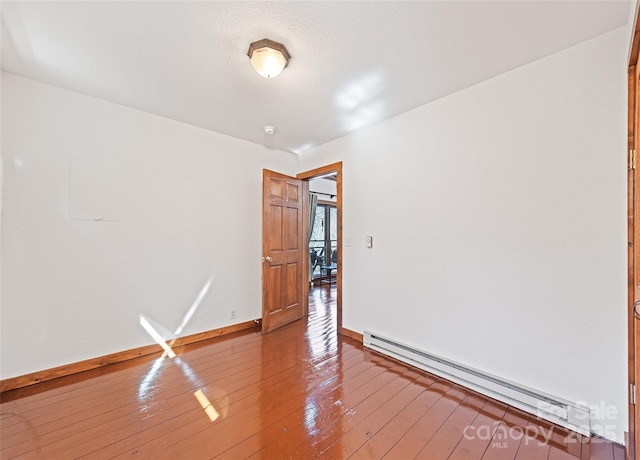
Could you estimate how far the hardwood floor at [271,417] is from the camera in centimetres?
160

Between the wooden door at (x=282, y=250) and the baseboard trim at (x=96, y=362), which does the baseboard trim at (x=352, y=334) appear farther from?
the baseboard trim at (x=96, y=362)

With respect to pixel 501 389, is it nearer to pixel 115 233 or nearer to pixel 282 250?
pixel 282 250

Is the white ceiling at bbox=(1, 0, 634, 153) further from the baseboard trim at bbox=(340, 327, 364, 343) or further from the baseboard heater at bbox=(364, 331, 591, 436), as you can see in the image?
the baseboard trim at bbox=(340, 327, 364, 343)

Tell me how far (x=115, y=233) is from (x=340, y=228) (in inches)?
97.7

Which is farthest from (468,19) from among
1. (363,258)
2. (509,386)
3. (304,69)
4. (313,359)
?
(313,359)

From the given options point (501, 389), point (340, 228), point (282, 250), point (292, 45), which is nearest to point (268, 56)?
point (292, 45)

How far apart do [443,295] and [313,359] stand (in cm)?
143

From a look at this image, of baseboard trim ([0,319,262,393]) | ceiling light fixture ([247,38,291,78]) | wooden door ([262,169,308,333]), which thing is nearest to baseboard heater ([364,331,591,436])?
wooden door ([262,169,308,333])

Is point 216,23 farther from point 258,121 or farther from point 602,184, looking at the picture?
point 602,184

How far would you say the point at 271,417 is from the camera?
1.88 metres

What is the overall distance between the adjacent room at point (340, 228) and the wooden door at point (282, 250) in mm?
Answer: 116

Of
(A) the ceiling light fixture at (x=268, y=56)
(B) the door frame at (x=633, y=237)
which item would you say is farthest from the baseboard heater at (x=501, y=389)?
(A) the ceiling light fixture at (x=268, y=56)

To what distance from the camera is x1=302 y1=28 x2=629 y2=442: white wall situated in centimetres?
171

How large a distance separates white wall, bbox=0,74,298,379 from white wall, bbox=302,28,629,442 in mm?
2045
